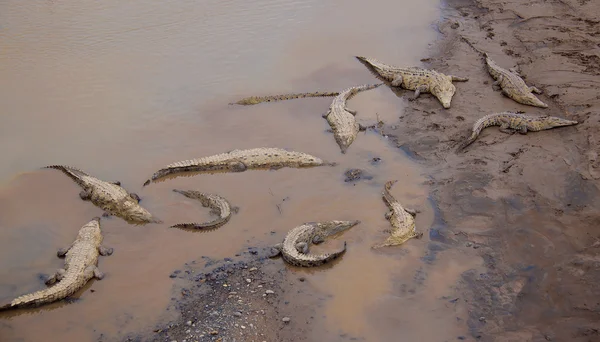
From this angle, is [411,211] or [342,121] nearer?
[411,211]

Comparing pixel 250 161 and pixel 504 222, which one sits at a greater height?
pixel 250 161

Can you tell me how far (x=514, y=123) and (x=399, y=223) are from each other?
3.88m

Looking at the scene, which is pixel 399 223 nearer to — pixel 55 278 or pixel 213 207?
→ pixel 213 207

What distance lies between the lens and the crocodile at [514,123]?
9.57m

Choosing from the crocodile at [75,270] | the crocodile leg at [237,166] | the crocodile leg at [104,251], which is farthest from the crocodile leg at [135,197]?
the crocodile leg at [237,166]

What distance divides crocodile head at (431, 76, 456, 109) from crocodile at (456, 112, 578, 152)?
45.9 inches

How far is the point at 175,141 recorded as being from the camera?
1012 cm

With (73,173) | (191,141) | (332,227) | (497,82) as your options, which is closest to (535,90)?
(497,82)

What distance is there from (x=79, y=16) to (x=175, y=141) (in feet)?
23.1

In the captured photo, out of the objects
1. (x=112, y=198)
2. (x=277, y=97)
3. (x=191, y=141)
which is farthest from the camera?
(x=277, y=97)

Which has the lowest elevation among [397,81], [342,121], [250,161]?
[250,161]

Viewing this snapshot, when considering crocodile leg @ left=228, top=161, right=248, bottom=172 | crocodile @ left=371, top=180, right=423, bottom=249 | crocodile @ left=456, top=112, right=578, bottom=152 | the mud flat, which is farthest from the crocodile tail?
crocodile @ left=456, top=112, right=578, bottom=152

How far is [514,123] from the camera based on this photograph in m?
9.83

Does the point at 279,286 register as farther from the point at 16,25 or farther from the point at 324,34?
the point at 16,25
